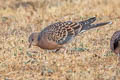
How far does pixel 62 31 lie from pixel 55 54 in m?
0.73

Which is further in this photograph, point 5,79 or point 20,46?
point 20,46

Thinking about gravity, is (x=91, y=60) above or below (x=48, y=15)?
below

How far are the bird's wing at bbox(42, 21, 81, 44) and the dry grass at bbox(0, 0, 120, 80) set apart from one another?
290mm

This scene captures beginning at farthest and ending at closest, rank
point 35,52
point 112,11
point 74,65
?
point 112,11 → point 35,52 → point 74,65

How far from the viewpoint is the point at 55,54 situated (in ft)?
27.7

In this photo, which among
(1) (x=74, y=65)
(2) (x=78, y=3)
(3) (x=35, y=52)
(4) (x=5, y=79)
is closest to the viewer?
(4) (x=5, y=79)

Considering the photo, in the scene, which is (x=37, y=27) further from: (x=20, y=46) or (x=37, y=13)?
(x=20, y=46)

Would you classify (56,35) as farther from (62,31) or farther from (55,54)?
(55,54)

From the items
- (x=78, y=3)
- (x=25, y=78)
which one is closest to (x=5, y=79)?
(x=25, y=78)

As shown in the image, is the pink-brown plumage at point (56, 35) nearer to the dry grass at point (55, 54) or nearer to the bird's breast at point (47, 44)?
the bird's breast at point (47, 44)

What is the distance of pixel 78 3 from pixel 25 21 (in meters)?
2.13

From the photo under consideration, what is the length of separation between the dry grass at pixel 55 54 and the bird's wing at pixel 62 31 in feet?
0.95

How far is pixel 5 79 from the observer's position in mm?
6996

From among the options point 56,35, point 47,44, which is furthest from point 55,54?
point 56,35
